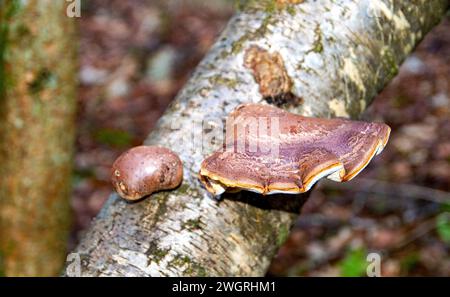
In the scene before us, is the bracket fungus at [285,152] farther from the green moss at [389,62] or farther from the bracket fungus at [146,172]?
the green moss at [389,62]

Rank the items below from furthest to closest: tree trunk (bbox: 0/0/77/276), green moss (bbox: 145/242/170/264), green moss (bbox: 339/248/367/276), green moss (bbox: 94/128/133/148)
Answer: green moss (bbox: 94/128/133/148) < green moss (bbox: 339/248/367/276) < tree trunk (bbox: 0/0/77/276) < green moss (bbox: 145/242/170/264)

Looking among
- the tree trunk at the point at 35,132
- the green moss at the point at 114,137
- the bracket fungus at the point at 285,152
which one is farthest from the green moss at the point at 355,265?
the green moss at the point at 114,137

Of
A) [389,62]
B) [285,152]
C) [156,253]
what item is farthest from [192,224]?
[389,62]

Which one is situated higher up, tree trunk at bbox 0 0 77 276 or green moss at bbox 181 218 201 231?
green moss at bbox 181 218 201 231

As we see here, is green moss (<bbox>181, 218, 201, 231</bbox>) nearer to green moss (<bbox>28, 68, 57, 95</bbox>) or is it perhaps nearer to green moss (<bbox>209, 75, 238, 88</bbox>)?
green moss (<bbox>209, 75, 238, 88</bbox>)

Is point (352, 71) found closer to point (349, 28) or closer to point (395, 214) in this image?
point (349, 28)

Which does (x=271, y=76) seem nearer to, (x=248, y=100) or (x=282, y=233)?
(x=248, y=100)

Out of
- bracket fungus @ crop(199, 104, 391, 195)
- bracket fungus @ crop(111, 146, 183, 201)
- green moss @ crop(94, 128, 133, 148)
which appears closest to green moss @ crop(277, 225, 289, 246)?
bracket fungus @ crop(199, 104, 391, 195)

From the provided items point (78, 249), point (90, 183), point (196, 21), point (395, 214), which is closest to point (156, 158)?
point (78, 249)
